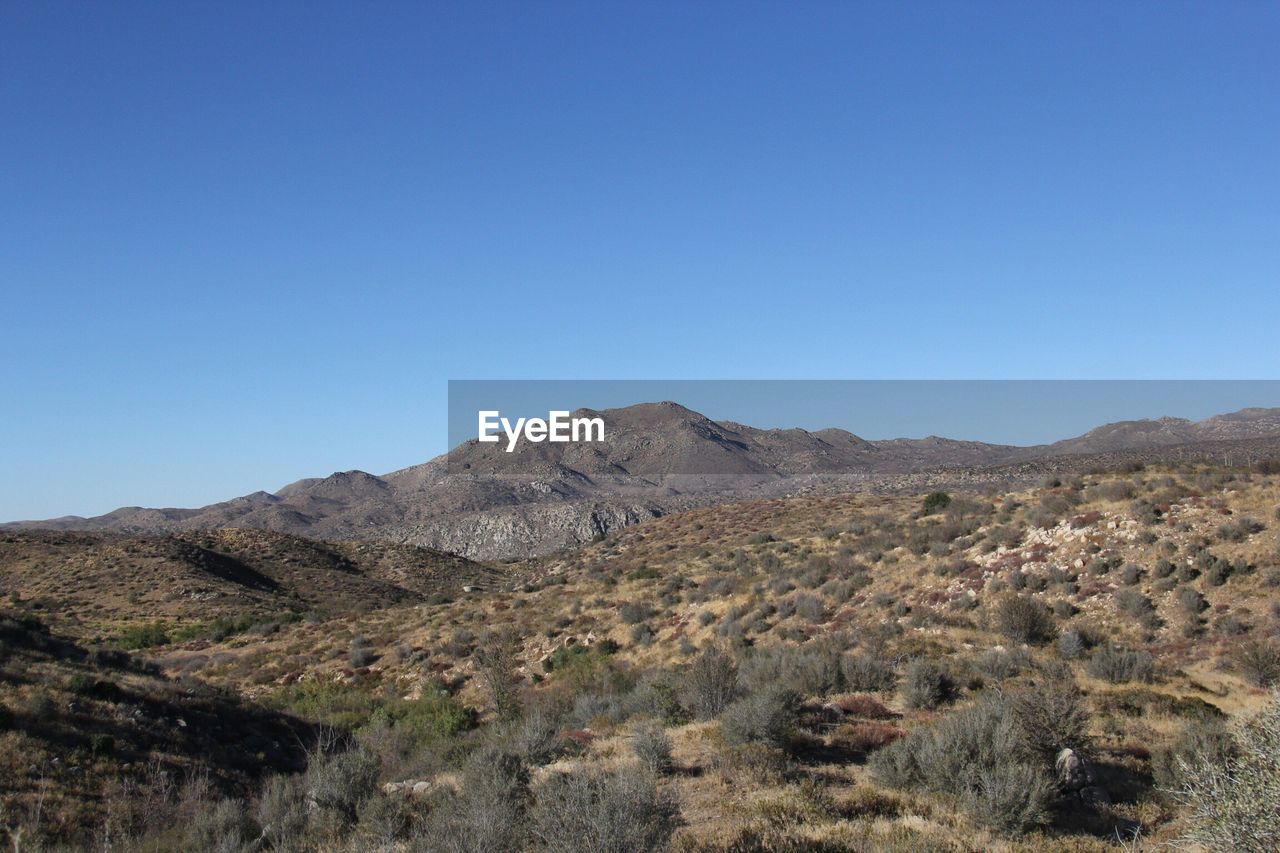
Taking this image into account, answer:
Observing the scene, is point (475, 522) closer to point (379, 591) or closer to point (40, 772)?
point (379, 591)

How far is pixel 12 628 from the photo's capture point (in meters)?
20.7

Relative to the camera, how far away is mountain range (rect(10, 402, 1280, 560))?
7319 cm

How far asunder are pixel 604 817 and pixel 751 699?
5.06m

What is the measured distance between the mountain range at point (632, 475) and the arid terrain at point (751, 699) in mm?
29795

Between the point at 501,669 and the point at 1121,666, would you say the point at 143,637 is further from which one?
the point at 1121,666

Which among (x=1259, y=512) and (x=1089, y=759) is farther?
(x=1259, y=512)

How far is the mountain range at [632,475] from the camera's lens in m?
73.2

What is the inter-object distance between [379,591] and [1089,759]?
44169mm

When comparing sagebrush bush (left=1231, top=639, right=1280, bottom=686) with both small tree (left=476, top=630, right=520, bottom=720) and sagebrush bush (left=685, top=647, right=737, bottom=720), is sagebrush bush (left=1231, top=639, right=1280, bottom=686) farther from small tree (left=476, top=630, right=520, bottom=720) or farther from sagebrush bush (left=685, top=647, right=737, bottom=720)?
small tree (left=476, top=630, right=520, bottom=720)

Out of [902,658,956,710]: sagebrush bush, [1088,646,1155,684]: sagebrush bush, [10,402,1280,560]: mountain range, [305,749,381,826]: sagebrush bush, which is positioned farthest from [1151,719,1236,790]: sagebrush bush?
[10,402,1280,560]: mountain range

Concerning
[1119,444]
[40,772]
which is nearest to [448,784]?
[40,772]

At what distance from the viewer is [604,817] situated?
235 inches

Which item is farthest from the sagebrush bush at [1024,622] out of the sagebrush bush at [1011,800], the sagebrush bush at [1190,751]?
the sagebrush bush at [1011,800]

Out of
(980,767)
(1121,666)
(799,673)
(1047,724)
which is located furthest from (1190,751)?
(799,673)
